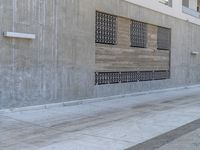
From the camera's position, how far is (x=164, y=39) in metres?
20.7

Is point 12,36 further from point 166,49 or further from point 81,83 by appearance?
point 166,49

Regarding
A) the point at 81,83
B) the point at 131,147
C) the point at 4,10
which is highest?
the point at 4,10

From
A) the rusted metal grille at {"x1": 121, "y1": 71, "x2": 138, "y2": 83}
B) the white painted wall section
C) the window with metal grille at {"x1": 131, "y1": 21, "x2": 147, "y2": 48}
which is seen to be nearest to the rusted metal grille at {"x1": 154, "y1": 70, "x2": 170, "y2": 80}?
the window with metal grille at {"x1": 131, "y1": 21, "x2": 147, "y2": 48}

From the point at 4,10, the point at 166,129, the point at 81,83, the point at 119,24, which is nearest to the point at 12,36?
the point at 4,10

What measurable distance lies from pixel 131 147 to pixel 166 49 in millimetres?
14532

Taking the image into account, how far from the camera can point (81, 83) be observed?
13641 millimetres

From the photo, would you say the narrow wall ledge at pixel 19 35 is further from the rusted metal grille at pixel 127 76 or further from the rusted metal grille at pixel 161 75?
the rusted metal grille at pixel 161 75

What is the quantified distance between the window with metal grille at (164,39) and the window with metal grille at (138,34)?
193 cm

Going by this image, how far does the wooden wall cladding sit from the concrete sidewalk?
229 cm

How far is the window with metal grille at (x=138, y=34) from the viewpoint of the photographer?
1730 cm

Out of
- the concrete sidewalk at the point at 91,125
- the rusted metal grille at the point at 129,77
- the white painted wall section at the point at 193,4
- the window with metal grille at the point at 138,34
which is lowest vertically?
the concrete sidewalk at the point at 91,125

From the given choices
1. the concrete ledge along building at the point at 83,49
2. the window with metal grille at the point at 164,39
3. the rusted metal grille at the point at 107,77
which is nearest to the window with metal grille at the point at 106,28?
the concrete ledge along building at the point at 83,49

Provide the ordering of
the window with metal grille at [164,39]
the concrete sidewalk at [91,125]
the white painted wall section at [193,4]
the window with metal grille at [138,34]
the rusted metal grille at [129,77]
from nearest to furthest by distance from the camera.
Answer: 1. the concrete sidewalk at [91,125]
2. the rusted metal grille at [129,77]
3. the window with metal grille at [138,34]
4. the window with metal grille at [164,39]
5. the white painted wall section at [193,4]

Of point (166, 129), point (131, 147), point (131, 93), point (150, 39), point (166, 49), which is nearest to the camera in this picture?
point (131, 147)
